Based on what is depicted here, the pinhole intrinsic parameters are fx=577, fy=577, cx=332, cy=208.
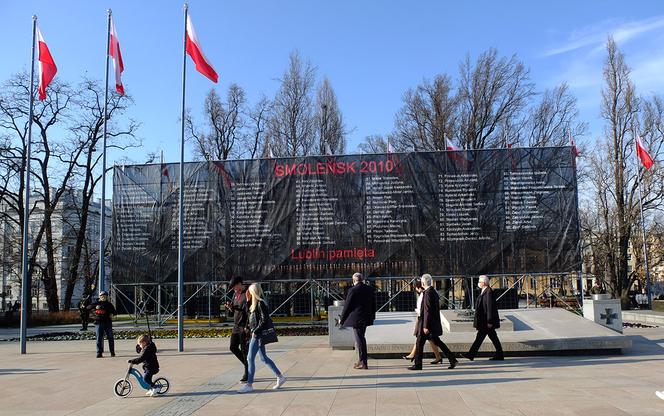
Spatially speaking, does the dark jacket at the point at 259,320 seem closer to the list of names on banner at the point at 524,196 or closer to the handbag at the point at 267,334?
the handbag at the point at 267,334

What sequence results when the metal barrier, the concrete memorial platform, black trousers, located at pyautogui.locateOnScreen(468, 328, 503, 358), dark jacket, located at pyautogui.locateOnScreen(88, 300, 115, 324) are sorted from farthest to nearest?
the metal barrier
dark jacket, located at pyautogui.locateOnScreen(88, 300, 115, 324)
the concrete memorial platform
black trousers, located at pyautogui.locateOnScreen(468, 328, 503, 358)

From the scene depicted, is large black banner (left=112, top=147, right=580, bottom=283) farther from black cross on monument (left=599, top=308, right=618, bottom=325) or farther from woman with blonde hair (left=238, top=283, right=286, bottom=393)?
woman with blonde hair (left=238, top=283, right=286, bottom=393)

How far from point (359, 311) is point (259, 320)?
2161 millimetres

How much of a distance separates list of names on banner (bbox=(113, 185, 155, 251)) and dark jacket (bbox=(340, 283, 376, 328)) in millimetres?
13184

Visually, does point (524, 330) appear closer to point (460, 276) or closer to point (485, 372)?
point (485, 372)

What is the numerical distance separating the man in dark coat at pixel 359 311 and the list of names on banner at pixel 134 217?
43.3 ft

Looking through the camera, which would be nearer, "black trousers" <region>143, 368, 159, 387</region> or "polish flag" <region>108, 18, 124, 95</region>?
"black trousers" <region>143, 368, 159, 387</region>

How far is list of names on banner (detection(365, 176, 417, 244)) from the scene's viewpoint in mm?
20406

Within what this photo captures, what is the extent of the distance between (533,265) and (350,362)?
1094 cm

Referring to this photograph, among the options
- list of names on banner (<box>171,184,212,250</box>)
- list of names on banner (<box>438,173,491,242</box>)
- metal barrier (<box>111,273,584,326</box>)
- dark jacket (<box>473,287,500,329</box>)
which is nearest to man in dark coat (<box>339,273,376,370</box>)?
dark jacket (<box>473,287,500,329</box>)

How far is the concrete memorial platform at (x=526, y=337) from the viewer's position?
11.8 metres

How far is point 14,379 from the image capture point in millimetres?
10992

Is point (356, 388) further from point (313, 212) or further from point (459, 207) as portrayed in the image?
point (459, 207)

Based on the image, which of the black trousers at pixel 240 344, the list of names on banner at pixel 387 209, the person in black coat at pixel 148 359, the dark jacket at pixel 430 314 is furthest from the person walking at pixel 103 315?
the list of names on banner at pixel 387 209
